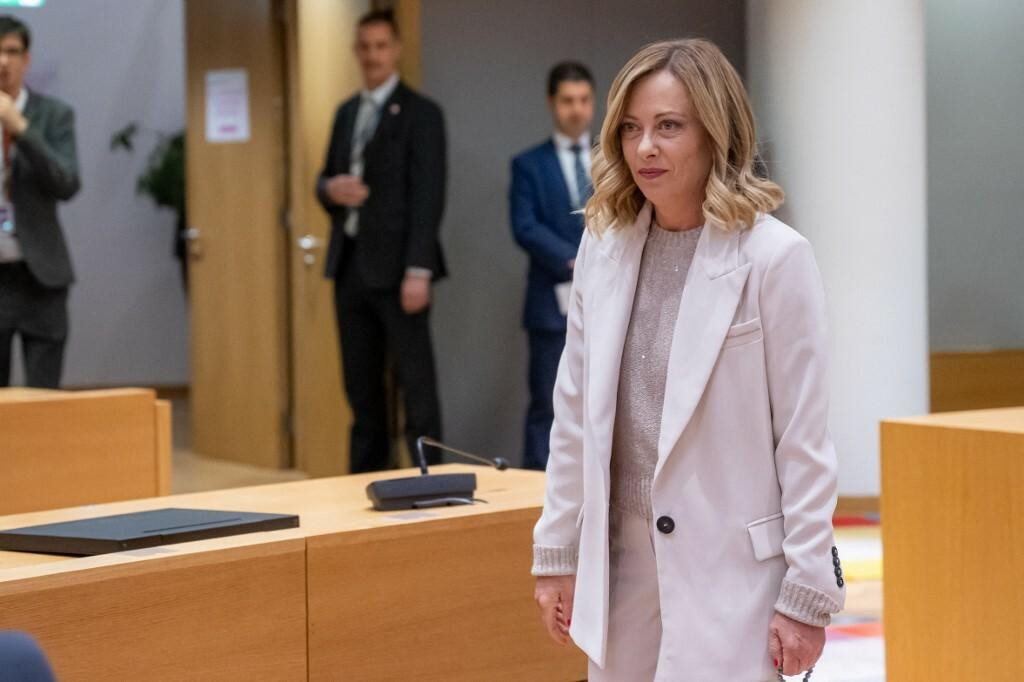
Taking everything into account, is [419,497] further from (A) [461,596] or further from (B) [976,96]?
A: (B) [976,96]

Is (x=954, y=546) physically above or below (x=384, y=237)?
below

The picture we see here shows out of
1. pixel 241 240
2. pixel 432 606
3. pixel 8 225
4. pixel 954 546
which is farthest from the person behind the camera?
pixel 241 240

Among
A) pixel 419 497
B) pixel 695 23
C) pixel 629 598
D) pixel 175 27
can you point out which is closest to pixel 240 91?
pixel 695 23

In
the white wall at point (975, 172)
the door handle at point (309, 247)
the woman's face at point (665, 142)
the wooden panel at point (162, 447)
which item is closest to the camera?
the woman's face at point (665, 142)

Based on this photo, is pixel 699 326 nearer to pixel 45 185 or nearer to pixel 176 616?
pixel 176 616

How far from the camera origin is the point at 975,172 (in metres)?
7.35

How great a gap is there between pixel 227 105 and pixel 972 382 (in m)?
3.94

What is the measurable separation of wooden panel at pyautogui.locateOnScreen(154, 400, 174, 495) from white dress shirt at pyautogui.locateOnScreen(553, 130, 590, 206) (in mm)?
2597

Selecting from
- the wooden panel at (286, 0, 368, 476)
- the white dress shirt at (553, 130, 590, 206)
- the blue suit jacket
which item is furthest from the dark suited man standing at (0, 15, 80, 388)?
the white dress shirt at (553, 130, 590, 206)

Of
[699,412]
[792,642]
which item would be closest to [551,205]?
[699,412]

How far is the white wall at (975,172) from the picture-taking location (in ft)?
23.8

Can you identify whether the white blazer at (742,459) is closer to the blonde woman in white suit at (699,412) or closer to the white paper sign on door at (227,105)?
the blonde woman in white suit at (699,412)

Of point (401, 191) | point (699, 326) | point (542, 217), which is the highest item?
point (401, 191)

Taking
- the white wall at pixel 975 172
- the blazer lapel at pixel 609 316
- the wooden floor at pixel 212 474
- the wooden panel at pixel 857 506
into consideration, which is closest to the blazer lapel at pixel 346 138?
the wooden floor at pixel 212 474
